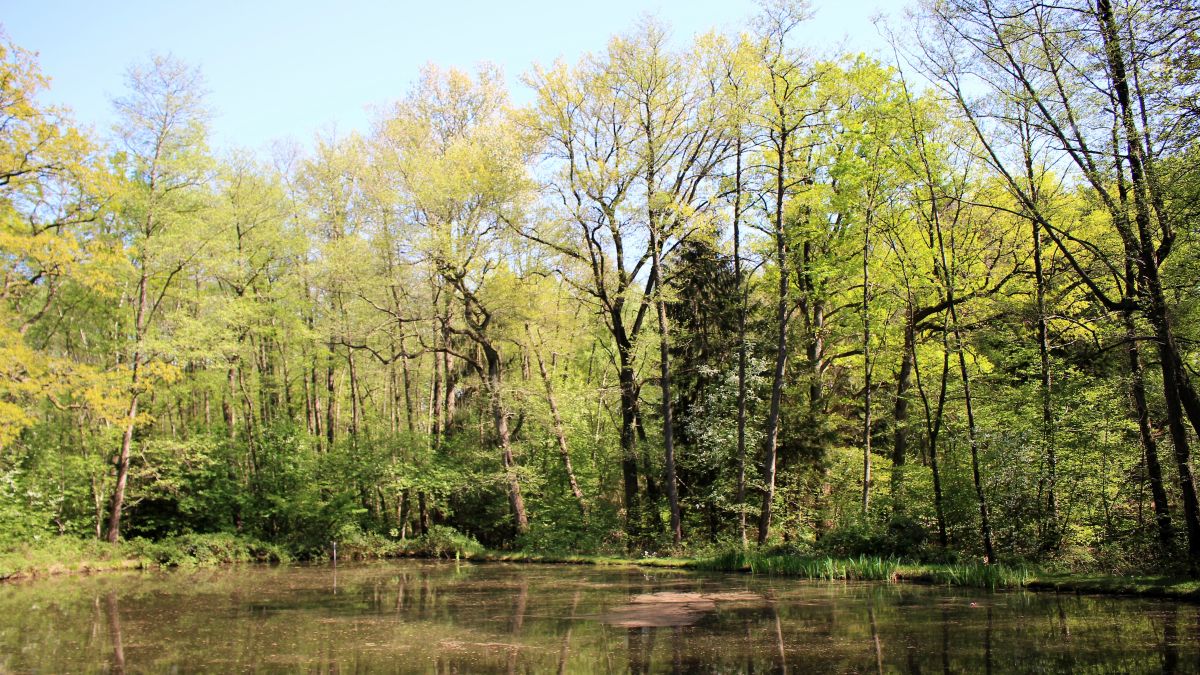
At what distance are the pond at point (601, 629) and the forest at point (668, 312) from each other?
3.84 meters

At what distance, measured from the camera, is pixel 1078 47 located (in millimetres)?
12102

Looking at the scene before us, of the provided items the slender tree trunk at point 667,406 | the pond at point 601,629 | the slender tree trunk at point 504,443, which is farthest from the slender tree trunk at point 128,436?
the slender tree trunk at point 667,406

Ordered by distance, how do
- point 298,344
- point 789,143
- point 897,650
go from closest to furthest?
point 897,650 → point 789,143 → point 298,344

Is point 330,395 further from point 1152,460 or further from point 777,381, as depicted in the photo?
point 1152,460

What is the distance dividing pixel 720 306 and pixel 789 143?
Answer: 487cm

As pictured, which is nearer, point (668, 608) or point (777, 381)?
point (668, 608)

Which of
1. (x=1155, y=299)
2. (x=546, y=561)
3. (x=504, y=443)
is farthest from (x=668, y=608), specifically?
(x=504, y=443)

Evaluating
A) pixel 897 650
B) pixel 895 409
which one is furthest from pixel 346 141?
pixel 897 650

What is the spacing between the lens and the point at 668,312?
23.0 m

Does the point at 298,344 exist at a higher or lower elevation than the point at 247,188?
lower

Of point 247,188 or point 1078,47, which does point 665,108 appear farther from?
point 247,188

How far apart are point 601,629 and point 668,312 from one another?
46.7 ft

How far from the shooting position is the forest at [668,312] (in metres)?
13.1

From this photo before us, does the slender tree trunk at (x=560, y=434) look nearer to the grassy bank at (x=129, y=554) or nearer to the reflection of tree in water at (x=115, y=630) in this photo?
the grassy bank at (x=129, y=554)
